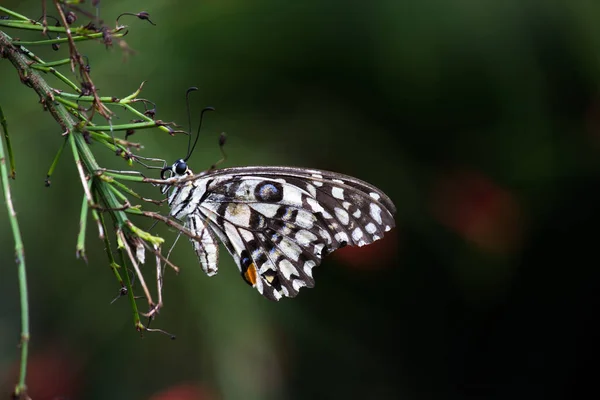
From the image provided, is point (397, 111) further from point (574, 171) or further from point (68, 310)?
point (68, 310)

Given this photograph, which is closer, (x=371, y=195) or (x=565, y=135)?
(x=371, y=195)

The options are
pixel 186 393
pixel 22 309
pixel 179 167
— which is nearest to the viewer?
pixel 22 309

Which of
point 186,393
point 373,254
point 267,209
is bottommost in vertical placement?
point 186,393

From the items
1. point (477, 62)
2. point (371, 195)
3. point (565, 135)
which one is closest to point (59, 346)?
point (371, 195)

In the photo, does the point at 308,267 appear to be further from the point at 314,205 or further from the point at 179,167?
the point at 179,167

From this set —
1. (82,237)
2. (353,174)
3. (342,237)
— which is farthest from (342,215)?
(353,174)
